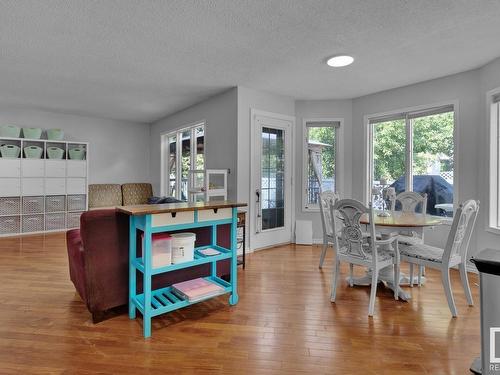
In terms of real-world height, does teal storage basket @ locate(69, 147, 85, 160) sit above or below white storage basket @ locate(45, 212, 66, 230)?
above

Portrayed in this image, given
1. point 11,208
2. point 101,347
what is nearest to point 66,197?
point 11,208

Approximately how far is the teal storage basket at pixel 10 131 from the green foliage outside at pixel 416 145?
6486 millimetres

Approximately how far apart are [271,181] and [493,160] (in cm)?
283

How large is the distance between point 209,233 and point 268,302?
2.81 feet

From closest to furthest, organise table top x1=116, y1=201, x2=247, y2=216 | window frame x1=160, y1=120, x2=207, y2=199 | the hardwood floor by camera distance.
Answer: the hardwood floor → table top x1=116, y1=201, x2=247, y2=216 → window frame x1=160, y1=120, x2=207, y2=199

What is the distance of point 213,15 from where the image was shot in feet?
7.61

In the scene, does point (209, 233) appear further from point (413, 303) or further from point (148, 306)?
point (413, 303)

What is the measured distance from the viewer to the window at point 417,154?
382cm

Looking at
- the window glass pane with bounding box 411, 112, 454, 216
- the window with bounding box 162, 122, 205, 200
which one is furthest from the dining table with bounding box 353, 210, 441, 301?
the window with bounding box 162, 122, 205, 200

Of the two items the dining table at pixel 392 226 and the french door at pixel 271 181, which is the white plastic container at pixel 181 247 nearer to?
the dining table at pixel 392 226

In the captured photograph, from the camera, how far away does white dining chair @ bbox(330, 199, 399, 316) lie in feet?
7.85

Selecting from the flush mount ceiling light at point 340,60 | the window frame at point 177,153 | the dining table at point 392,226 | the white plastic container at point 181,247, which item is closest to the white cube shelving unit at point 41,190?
the window frame at point 177,153

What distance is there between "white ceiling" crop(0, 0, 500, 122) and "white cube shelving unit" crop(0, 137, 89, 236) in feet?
4.77

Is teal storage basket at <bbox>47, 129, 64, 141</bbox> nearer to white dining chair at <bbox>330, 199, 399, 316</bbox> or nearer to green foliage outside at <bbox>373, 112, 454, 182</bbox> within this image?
white dining chair at <bbox>330, 199, 399, 316</bbox>
